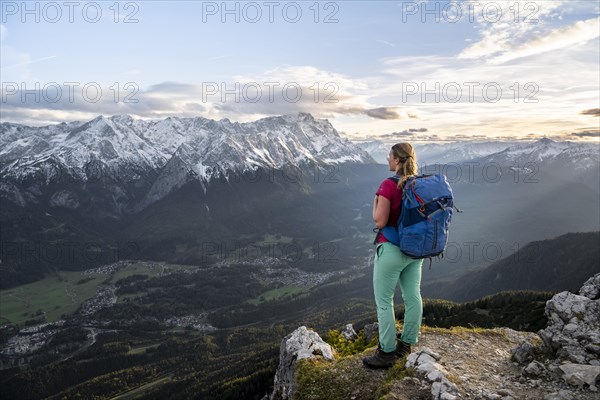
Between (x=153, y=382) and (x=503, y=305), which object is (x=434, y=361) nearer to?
(x=503, y=305)

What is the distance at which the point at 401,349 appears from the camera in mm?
11258

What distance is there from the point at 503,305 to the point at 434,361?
124040 millimetres

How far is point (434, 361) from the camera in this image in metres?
10.5

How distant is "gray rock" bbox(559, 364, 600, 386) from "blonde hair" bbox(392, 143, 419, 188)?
6.40m

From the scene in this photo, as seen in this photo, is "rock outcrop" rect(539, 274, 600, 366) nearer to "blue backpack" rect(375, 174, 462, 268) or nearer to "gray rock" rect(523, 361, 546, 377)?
"gray rock" rect(523, 361, 546, 377)

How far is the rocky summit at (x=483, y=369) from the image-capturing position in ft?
30.0

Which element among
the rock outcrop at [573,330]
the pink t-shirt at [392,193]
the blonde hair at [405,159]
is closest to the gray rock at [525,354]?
the rock outcrop at [573,330]

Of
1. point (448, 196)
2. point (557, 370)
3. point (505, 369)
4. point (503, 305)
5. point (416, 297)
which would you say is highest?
Result: point (448, 196)

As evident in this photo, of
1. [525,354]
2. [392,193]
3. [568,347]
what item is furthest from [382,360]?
[568,347]

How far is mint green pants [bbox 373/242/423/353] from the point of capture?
389 inches

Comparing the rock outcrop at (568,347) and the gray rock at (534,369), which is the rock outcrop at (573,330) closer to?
the rock outcrop at (568,347)

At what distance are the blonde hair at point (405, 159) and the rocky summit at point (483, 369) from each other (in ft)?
17.0

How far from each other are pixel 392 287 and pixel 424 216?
2.22 m

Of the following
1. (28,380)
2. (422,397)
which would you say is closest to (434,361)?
(422,397)
